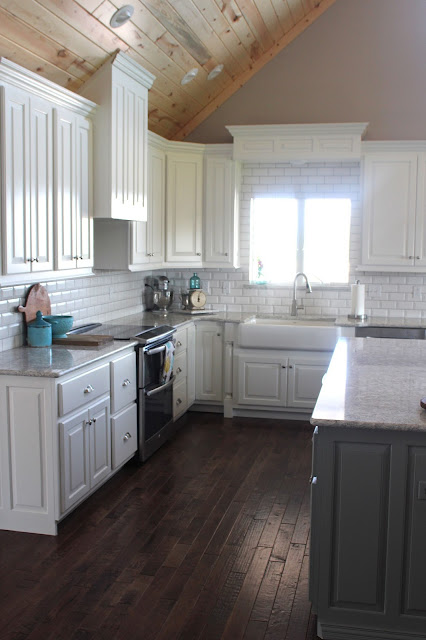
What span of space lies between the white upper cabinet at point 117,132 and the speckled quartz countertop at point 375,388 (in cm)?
185

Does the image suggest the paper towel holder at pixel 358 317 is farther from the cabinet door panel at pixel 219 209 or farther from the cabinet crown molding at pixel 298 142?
the cabinet crown molding at pixel 298 142

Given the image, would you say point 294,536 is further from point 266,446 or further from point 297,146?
point 297,146

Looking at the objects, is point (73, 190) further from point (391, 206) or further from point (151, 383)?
point (391, 206)

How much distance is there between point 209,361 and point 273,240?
1.41m

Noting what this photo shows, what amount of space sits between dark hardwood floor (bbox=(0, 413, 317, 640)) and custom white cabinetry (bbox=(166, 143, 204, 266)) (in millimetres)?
2147

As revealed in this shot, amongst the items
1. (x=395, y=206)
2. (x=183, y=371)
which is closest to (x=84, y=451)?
(x=183, y=371)

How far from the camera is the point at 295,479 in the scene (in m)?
4.57

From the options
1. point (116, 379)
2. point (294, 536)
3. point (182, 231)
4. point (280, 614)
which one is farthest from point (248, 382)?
point (280, 614)

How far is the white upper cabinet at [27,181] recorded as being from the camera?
3588 millimetres

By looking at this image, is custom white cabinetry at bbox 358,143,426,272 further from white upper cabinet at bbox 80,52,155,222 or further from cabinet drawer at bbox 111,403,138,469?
cabinet drawer at bbox 111,403,138,469

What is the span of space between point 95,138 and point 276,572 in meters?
3.02

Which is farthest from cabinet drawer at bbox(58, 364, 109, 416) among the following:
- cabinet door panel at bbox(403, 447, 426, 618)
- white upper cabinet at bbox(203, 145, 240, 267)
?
white upper cabinet at bbox(203, 145, 240, 267)

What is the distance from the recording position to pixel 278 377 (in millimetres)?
6023

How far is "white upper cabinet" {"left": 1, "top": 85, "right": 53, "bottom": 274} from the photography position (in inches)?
141
